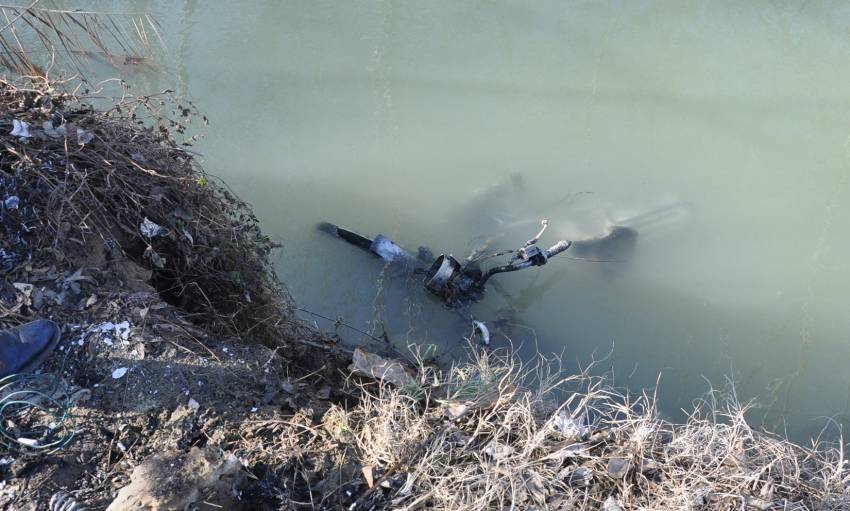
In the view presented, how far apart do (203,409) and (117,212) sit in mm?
1088

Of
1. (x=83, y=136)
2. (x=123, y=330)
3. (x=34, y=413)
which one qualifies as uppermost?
(x=83, y=136)

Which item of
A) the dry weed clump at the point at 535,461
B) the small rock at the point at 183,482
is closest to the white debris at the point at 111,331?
the small rock at the point at 183,482

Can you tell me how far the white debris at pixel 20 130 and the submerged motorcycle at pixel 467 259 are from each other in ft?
7.64

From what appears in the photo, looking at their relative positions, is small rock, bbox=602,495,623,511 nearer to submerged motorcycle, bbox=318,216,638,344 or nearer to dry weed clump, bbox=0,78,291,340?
submerged motorcycle, bbox=318,216,638,344

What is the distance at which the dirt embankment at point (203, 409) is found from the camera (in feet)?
8.05

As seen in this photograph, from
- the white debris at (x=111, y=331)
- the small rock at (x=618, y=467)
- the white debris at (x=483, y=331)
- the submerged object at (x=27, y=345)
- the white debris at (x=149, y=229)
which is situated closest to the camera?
the submerged object at (x=27, y=345)

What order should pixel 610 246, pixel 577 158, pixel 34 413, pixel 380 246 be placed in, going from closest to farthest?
pixel 34 413 < pixel 380 246 < pixel 610 246 < pixel 577 158

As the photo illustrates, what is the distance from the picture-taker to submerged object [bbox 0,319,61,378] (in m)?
2.52

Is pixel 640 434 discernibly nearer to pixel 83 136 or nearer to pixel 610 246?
pixel 610 246

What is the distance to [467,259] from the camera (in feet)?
15.8

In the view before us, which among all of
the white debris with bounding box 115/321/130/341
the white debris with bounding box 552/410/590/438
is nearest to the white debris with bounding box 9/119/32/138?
the white debris with bounding box 115/321/130/341

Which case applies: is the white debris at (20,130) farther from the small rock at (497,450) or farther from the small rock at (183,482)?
the small rock at (497,450)

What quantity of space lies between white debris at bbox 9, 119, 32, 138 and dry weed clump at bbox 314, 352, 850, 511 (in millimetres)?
1881

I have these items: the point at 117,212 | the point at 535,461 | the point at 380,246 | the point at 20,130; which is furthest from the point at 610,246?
the point at 20,130
